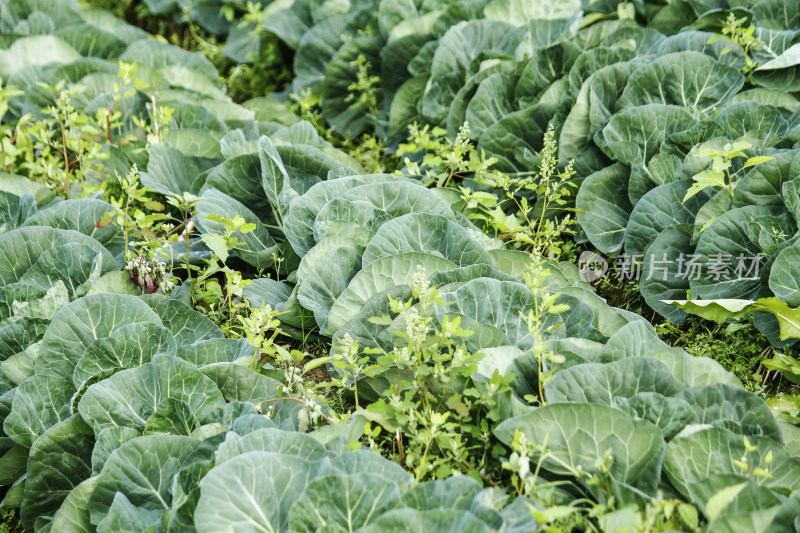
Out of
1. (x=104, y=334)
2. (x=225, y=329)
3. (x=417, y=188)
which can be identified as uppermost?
(x=417, y=188)

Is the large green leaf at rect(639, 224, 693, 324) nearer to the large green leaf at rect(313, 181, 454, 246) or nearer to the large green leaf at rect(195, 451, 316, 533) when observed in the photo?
the large green leaf at rect(313, 181, 454, 246)

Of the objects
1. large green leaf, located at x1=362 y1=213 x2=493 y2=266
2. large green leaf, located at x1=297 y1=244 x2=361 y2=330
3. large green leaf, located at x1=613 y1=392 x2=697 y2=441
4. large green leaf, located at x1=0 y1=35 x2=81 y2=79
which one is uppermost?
large green leaf, located at x1=0 y1=35 x2=81 y2=79

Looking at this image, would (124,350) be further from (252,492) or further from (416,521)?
(416,521)

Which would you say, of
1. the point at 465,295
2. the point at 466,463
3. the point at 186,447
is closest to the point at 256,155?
the point at 465,295

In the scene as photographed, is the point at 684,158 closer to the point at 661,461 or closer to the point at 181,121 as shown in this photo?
the point at 661,461

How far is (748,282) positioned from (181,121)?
9.79 feet

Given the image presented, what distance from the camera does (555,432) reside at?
1.94 metres

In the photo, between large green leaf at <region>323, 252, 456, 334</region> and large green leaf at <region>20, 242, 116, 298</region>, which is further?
large green leaf at <region>20, 242, 116, 298</region>

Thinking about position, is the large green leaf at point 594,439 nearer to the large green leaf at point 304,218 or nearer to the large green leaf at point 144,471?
the large green leaf at point 144,471

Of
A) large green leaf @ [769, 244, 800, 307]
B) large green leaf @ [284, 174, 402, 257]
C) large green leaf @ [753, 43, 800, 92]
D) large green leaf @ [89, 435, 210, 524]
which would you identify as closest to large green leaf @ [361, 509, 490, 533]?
large green leaf @ [89, 435, 210, 524]

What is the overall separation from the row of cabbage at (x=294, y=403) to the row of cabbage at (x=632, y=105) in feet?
1.73

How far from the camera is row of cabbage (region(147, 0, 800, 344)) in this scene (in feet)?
9.98

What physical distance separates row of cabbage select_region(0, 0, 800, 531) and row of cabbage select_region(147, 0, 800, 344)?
1.73 feet

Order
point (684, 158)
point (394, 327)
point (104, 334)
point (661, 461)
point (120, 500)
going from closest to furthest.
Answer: point (661, 461) < point (120, 500) < point (394, 327) < point (104, 334) < point (684, 158)
